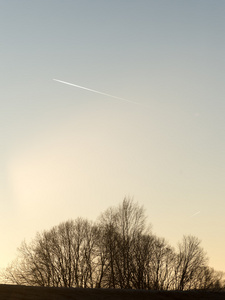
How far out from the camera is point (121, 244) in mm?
48594

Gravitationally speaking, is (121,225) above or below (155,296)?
above

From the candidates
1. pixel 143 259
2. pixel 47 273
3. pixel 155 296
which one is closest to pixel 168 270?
pixel 143 259

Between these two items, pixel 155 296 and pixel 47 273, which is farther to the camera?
pixel 47 273

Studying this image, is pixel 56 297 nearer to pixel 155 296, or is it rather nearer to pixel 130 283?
pixel 155 296

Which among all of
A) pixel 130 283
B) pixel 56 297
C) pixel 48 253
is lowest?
pixel 56 297

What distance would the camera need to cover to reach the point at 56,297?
37.2ft

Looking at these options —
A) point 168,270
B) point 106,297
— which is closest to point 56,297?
point 106,297

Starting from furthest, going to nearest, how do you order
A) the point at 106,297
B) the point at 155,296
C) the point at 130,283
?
the point at 130,283, the point at 155,296, the point at 106,297

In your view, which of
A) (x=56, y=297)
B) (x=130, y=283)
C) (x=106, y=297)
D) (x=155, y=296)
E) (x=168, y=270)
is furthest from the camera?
(x=168, y=270)

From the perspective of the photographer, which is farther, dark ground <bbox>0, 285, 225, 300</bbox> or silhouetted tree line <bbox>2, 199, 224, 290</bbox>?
silhouetted tree line <bbox>2, 199, 224, 290</bbox>

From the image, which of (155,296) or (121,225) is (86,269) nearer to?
(121,225)

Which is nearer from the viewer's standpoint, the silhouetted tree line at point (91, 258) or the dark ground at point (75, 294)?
the dark ground at point (75, 294)

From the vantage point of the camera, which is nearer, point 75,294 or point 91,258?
point 75,294

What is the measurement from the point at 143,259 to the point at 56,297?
134 feet
